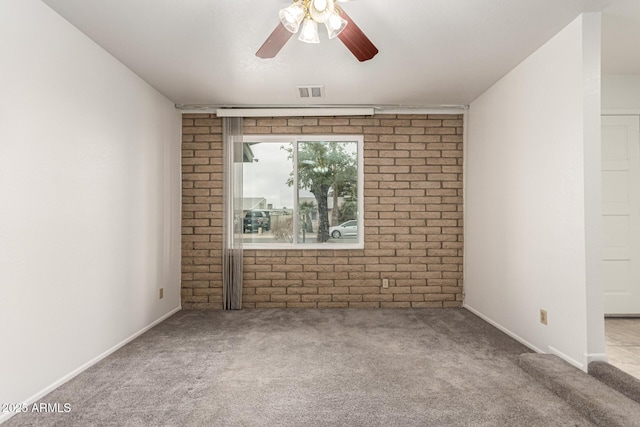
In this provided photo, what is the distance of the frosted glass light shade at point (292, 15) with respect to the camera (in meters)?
1.92

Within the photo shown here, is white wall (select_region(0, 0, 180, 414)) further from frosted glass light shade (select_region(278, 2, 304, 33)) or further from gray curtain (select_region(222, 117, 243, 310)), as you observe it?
frosted glass light shade (select_region(278, 2, 304, 33))

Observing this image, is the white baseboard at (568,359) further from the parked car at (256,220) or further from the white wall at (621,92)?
the parked car at (256,220)

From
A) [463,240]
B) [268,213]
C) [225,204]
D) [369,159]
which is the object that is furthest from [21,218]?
[463,240]

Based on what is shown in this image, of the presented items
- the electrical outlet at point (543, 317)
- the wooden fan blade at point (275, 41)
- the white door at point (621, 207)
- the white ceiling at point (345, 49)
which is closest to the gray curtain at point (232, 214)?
the white ceiling at point (345, 49)

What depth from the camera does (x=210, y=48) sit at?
289 cm

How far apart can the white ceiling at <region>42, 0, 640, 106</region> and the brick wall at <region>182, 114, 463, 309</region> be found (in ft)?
1.68

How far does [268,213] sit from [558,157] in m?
3.14

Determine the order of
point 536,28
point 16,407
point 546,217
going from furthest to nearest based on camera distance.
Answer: point 546,217 → point 536,28 → point 16,407

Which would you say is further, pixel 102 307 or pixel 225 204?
pixel 225 204

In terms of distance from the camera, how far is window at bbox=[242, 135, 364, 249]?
4.50 metres

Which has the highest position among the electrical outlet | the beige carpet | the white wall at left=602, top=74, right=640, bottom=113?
the white wall at left=602, top=74, right=640, bottom=113

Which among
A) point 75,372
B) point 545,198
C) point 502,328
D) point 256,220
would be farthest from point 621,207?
point 75,372

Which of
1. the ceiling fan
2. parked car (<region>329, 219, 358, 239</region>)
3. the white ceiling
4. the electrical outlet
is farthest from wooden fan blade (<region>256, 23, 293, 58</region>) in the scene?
the electrical outlet

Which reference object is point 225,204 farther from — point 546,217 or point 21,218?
point 546,217
